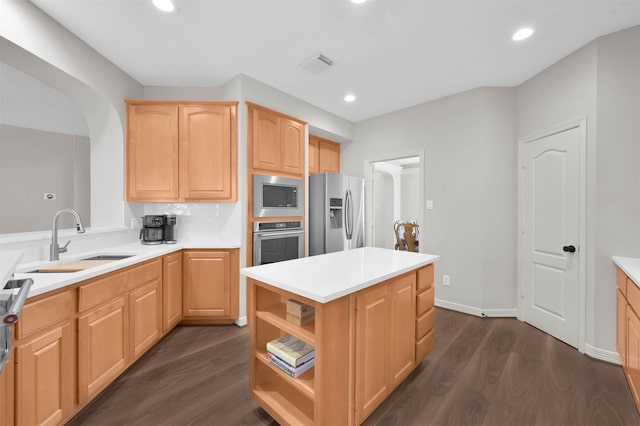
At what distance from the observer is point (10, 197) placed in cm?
289

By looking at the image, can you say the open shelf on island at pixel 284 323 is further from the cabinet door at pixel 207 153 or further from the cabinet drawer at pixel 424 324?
the cabinet door at pixel 207 153

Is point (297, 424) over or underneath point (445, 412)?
over

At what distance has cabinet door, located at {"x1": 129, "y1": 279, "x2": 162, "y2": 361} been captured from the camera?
2.05 m

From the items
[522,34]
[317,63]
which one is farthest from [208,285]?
[522,34]

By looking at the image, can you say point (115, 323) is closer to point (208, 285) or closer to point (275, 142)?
point (208, 285)

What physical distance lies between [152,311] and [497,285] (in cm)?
358

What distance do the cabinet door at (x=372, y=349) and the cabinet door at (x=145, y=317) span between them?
68.2 inches

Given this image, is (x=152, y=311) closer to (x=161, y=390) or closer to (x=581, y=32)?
(x=161, y=390)

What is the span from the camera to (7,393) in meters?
1.21

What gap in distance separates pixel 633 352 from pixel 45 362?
133 inches

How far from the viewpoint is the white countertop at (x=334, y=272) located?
4.25 ft

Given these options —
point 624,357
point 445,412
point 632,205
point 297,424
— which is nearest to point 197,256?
point 297,424

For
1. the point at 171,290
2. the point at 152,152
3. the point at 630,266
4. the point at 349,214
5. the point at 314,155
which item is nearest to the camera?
the point at 630,266

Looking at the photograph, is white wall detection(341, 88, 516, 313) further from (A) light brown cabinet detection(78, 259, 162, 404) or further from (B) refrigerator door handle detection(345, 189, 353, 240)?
(A) light brown cabinet detection(78, 259, 162, 404)
